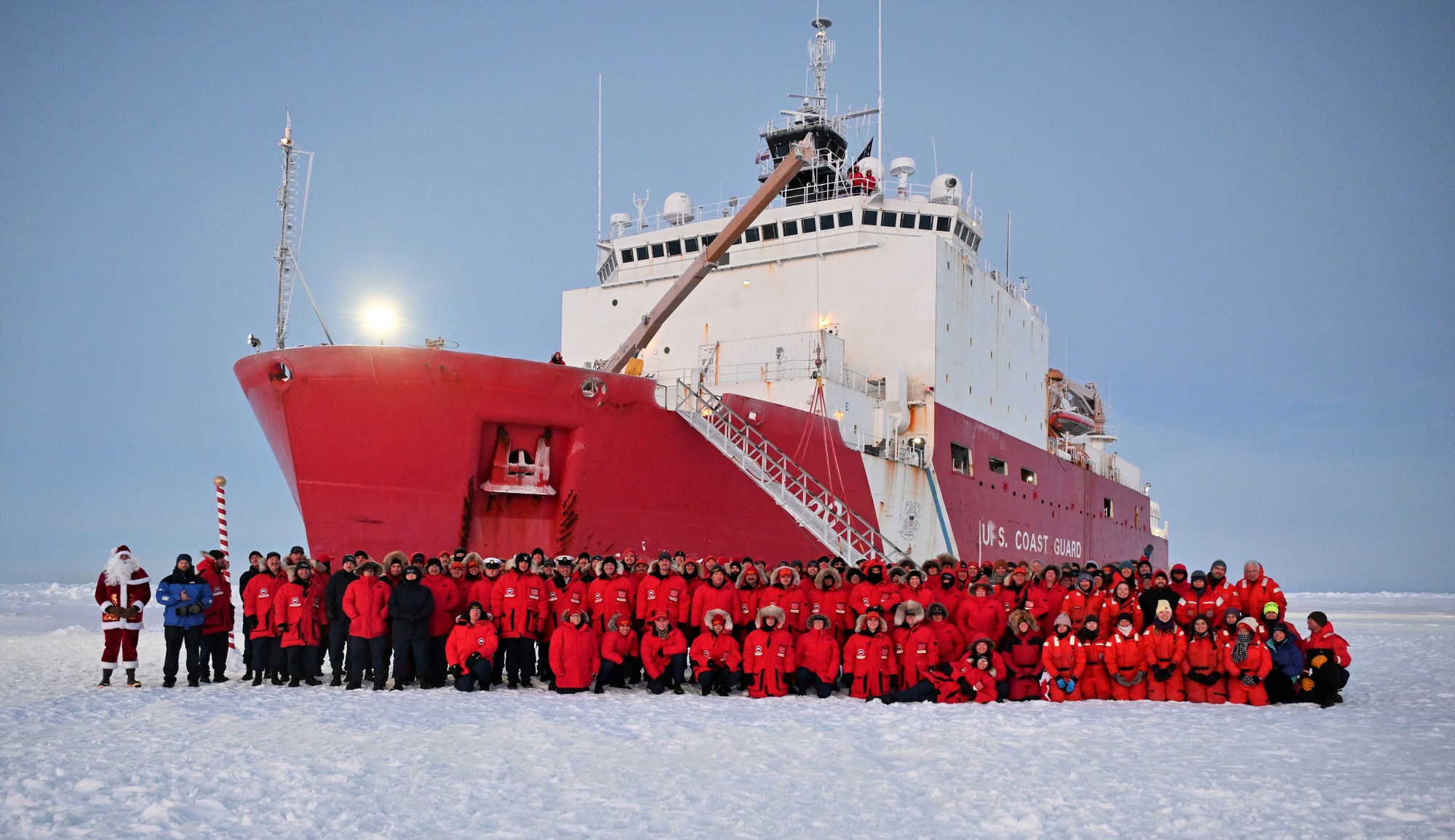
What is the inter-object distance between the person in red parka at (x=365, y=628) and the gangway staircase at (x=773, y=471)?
5.15 meters

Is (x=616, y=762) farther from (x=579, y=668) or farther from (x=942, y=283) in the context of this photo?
(x=942, y=283)

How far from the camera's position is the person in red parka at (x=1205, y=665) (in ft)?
26.0

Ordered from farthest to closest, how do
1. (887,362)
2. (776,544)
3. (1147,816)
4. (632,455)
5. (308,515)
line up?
(887,362)
(776,544)
(632,455)
(308,515)
(1147,816)

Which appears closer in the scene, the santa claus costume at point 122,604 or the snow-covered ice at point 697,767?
the snow-covered ice at point 697,767

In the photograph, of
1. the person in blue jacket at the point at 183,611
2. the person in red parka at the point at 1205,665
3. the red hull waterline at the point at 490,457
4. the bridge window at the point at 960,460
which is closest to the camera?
the person in red parka at the point at 1205,665

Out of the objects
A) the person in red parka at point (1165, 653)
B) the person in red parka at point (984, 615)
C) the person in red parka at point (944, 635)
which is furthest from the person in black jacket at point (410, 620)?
the person in red parka at point (1165, 653)

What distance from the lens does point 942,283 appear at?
1808cm

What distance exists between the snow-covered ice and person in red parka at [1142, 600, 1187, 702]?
0.22 meters

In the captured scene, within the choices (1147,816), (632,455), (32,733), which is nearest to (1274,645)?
(1147,816)

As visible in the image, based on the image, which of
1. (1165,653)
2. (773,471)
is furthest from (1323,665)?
(773,471)

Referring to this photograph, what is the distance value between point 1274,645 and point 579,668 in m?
5.50

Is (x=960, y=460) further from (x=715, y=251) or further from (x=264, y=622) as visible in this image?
(x=264, y=622)

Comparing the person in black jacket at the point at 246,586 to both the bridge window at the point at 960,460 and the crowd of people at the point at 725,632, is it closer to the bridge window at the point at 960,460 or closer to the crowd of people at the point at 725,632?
the crowd of people at the point at 725,632

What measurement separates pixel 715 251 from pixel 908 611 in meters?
7.04
